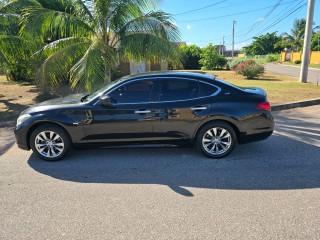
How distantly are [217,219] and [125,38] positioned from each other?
19.8 ft

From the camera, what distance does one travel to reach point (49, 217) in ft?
10.7

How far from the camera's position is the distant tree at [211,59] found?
112 feet

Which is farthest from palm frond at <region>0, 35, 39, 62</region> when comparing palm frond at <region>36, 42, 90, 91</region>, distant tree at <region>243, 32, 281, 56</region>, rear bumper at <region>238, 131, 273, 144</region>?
distant tree at <region>243, 32, 281, 56</region>

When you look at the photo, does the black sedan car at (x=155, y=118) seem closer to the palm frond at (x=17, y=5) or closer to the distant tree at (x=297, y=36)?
the palm frond at (x=17, y=5)

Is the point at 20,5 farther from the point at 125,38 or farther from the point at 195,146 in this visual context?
the point at 195,146

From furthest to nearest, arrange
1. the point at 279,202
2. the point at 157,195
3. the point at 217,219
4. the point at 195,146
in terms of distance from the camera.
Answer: the point at 195,146 < the point at 157,195 < the point at 279,202 < the point at 217,219

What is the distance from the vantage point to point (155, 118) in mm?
4793

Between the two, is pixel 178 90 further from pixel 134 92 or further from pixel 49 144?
pixel 49 144

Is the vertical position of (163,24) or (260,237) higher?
(163,24)

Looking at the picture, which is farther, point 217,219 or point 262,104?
point 262,104

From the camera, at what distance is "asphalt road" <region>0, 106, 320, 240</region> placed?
2.97 metres

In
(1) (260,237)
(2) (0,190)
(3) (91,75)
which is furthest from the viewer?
(3) (91,75)

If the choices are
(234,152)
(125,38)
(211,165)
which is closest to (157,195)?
(211,165)

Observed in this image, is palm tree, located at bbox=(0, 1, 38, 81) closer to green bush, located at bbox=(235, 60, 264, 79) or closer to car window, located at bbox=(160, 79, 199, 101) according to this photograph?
car window, located at bbox=(160, 79, 199, 101)
